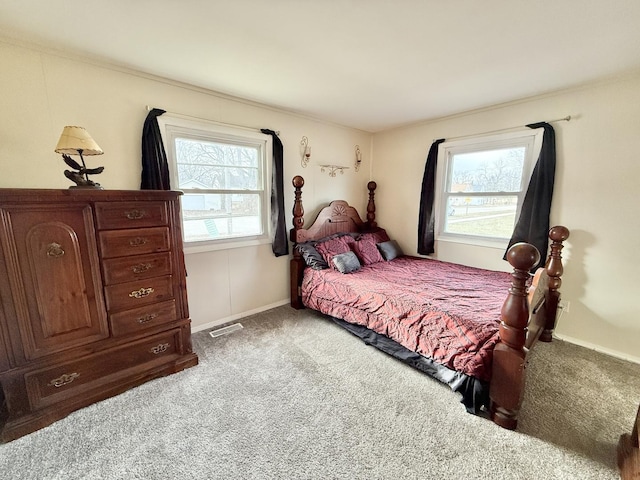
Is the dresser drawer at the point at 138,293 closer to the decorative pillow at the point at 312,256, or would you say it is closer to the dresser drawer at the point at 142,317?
the dresser drawer at the point at 142,317

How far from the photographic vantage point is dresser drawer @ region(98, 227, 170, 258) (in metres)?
1.76

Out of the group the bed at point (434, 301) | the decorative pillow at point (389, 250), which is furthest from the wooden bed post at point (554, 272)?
the decorative pillow at point (389, 250)

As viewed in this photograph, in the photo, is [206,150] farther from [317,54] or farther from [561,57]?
[561,57]

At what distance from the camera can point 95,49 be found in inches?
74.3

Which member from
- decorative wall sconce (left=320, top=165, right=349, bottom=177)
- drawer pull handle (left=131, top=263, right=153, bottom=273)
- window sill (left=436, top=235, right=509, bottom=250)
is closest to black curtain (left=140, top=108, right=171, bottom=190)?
drawer pull handle (left=131, top=263, right=153, bottom=273)

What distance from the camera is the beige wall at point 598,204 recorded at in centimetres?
227

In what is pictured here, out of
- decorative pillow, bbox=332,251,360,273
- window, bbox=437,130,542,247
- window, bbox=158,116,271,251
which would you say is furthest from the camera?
decorative pillow, bbox=332,251,360,273

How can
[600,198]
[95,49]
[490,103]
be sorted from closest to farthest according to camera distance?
[95,49] → [600,198] → [490,103]

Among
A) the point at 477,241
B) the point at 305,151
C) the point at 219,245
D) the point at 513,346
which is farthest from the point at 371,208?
the point at 513,346

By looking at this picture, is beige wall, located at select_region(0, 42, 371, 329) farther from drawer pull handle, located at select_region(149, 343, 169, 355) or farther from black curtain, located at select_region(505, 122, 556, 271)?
black curtain, located at select_region(505, 122, 556, 271)

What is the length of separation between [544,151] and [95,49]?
3854 millimetres

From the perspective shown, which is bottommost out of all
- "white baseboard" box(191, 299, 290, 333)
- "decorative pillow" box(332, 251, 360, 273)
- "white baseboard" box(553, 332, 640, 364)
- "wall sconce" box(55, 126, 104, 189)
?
"white baseboard" box(553, 332, 640, 364)

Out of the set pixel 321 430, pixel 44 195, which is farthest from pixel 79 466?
pixel 44 195

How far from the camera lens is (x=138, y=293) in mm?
1919
